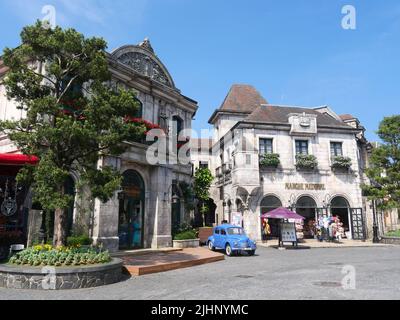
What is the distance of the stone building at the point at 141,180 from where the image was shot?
52.1 ft

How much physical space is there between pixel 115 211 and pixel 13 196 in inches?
177

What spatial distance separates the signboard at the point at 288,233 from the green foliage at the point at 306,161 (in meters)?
7.14

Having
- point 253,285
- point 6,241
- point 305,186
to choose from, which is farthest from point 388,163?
point 6,241

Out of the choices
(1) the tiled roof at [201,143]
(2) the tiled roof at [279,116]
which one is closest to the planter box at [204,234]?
(2) the tiled roof at [279,116]

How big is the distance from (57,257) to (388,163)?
2579cm

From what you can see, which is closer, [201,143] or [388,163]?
[388,163]

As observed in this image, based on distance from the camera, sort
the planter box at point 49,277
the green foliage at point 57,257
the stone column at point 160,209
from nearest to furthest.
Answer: the planter box at point 49,277
the green foliage at point 57,257
the stone column at point 160,209

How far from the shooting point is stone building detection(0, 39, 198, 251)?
15.9m

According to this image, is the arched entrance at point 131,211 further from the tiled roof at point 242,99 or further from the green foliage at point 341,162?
the tiled roof at point 242,99

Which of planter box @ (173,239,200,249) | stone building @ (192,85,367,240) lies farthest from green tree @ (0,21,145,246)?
stone building @ (192,85,367,240)

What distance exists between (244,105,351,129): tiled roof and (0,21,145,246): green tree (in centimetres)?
1870

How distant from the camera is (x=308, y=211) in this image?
96.4ft

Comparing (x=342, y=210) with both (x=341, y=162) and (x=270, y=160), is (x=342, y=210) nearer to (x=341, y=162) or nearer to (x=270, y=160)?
(x=341, y=162)
